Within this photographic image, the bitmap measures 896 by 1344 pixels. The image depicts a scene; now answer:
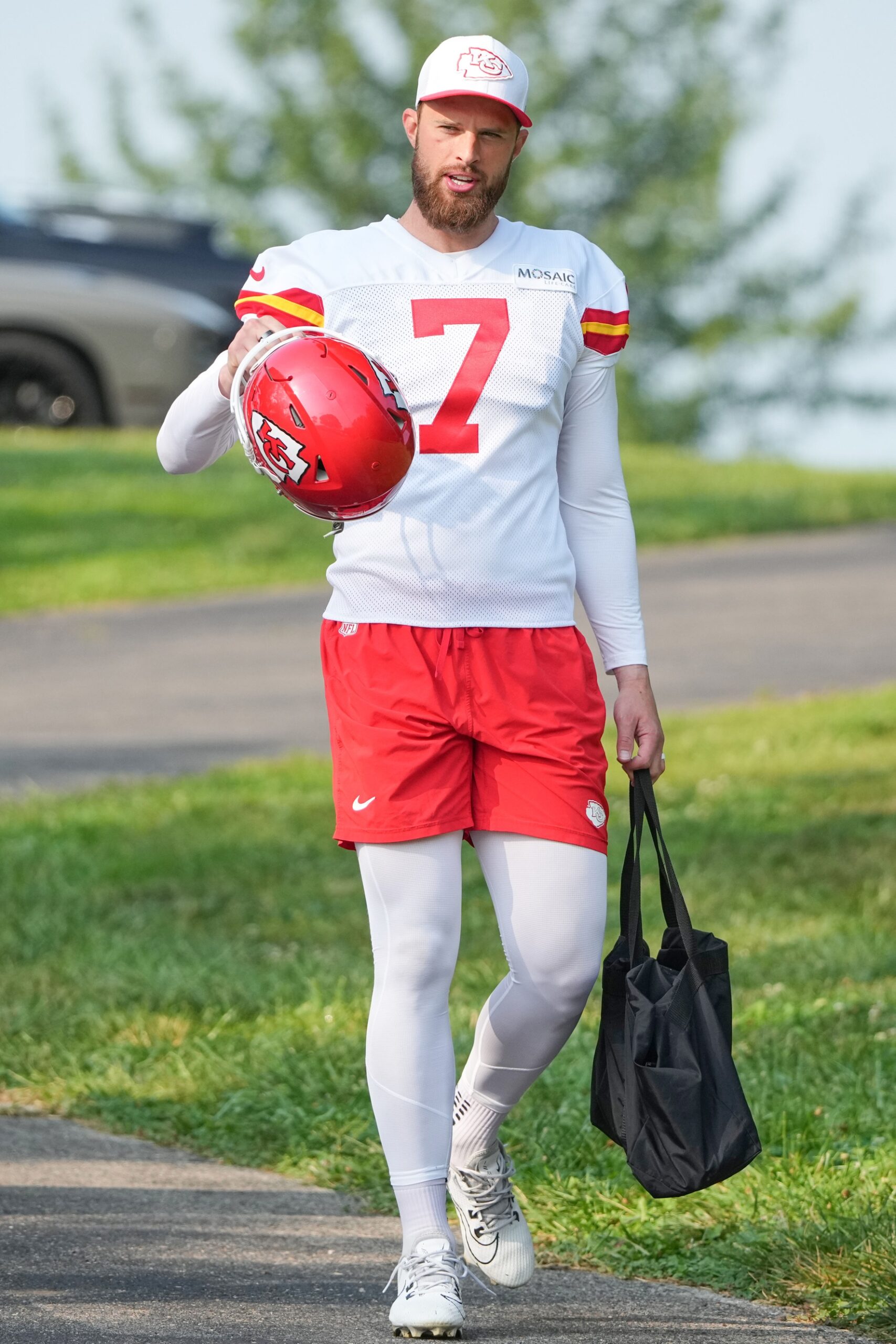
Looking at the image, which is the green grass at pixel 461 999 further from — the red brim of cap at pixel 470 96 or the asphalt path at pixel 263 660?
the red brim of cap at pixel 470 96

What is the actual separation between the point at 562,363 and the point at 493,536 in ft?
1.15

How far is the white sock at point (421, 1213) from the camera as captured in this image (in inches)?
145

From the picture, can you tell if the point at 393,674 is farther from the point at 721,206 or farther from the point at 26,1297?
the point at 721,206

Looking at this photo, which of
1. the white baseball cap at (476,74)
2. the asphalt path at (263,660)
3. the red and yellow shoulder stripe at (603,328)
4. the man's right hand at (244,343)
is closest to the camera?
the man's right hand at (244,343)

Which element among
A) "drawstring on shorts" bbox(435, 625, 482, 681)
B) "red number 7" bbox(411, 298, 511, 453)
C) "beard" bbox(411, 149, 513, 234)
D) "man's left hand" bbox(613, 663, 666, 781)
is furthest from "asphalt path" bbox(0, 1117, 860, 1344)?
"beard" bbox(411, 149, 513, 234)

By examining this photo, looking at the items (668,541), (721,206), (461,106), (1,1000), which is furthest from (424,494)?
(721,206)

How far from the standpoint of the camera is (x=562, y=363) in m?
3.80

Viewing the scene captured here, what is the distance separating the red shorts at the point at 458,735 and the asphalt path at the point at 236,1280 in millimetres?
884

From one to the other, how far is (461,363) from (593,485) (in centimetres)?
40

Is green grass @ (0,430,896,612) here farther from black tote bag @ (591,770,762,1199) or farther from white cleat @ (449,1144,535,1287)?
black tote bag @ (591,770,762,1199)

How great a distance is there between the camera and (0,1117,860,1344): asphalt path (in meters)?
3.76

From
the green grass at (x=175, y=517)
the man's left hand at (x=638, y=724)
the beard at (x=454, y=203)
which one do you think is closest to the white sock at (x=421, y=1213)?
the man's left hand at (x=638, y=724)

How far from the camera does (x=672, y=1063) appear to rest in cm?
365

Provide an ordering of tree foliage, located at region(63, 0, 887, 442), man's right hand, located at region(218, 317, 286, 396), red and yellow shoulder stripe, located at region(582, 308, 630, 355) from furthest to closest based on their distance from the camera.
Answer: tree foliage, located at region(63, 0, 887, 442) < red and yellow shoulder stripe, located at region(582, 308, 630, 355) < man's right hand, located at region(218, 317, 286, 396)
